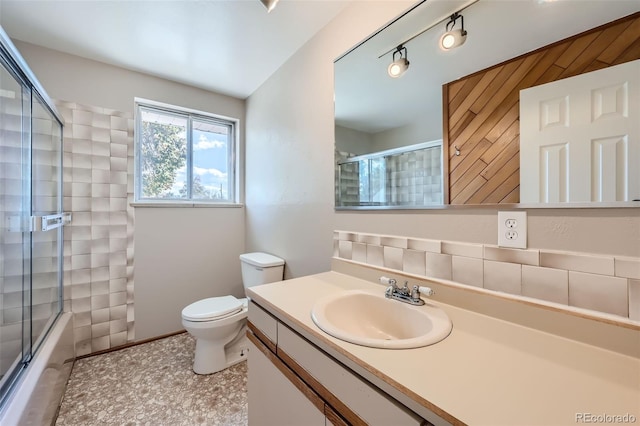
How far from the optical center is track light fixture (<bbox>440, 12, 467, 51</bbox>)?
0.97 metres

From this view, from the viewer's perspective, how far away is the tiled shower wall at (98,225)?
185 cm

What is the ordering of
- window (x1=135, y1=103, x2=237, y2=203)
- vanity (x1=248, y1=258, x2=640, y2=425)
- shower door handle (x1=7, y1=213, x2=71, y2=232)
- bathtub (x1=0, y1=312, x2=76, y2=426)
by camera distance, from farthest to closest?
1. window (x1=135, y1=103, x2=237, y2=203)
2. shower door handle (x1=7, y1=213, x2=71, y2=232)
3. bathtub (x1=0, y1=312, x2=76, y2=426)
4. vanity (x1=248, y1=258, x2=640, y2=425)

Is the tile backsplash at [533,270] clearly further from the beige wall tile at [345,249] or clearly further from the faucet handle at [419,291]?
the beige wall tile at [345,249]

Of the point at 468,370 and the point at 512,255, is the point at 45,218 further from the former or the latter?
the point at 512,255

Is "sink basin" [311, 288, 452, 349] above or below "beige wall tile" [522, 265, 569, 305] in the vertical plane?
below

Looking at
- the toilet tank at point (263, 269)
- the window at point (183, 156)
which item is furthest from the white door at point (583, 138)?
the window at point (183, 156)

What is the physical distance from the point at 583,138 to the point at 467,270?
0.51 metres

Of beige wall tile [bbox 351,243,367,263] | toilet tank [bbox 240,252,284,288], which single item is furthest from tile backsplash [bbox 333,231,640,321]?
toilet tank [bbox 240,252,284,288]

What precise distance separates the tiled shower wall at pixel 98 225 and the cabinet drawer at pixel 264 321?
156 centimetres

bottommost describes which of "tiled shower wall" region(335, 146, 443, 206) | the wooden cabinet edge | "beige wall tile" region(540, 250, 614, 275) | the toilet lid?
the toilet lid

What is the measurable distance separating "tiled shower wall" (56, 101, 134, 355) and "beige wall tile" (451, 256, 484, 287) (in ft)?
7.66

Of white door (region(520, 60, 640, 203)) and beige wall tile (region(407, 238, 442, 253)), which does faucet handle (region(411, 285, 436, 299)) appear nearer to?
beige wall tile (region(407, 238, 442, 253))

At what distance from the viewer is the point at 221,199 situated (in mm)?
2609

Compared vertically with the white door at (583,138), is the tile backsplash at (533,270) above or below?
below
